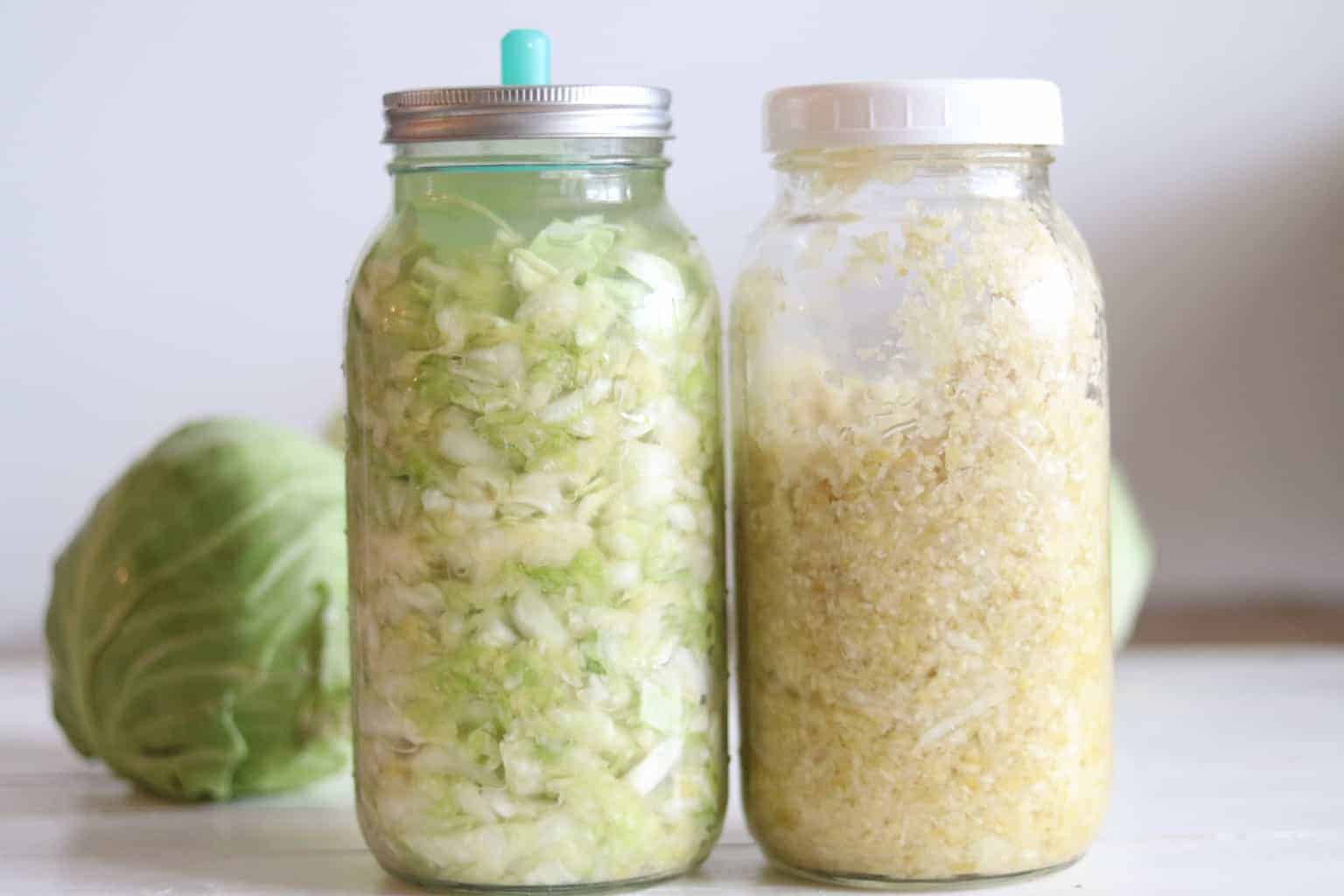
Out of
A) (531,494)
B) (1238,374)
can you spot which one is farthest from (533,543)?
(1238,374)

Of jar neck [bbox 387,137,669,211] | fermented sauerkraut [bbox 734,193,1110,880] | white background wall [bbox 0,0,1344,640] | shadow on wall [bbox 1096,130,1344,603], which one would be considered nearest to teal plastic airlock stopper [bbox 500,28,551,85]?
jar neck [bbox 387,137,669,211]

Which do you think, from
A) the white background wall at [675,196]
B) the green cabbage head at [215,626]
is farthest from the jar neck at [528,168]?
the white background wall at [675,196]

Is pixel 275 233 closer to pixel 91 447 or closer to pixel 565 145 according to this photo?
pixel 91 447

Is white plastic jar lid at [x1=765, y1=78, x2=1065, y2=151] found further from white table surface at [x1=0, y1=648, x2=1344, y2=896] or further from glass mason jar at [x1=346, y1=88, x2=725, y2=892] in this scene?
white table surface at [x1=0, y1=648, x2=1344, y2=896]

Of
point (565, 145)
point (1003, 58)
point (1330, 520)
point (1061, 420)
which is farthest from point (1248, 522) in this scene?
point (565, 145)

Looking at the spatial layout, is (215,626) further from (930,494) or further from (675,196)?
(675,196)

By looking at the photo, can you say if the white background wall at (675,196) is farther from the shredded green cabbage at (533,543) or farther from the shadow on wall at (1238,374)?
the shredded green cabbage at (533,543)
